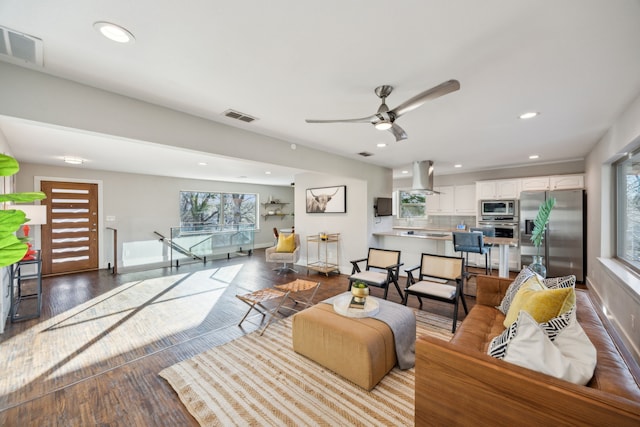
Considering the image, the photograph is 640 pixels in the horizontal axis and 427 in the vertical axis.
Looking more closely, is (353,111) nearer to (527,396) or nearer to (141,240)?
(527,396)

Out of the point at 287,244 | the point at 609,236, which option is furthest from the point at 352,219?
the point at 609,236

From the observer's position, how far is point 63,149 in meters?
4.21

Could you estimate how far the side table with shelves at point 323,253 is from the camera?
19.0 ft

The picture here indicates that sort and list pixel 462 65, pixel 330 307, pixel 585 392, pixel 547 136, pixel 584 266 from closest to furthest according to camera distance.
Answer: pixel 585 392 < pixel 462 65 < pixel 330 307 < pixel 547 136 < pixel 584 266

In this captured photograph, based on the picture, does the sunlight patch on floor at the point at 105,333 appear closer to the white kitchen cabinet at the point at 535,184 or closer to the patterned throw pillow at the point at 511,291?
the patterned throw pillow at the point at 511,291

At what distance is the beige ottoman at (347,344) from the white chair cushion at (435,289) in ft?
3.34

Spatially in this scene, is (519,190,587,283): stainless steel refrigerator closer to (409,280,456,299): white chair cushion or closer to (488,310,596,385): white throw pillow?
(409,280,456,299): white chair cushion

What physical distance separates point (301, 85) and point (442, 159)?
399 cm

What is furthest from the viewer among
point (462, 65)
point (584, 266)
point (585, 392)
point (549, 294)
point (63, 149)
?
point (584, 266)

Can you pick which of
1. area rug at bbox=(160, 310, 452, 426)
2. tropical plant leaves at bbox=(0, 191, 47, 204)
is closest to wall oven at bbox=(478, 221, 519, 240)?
area rug at bbox=(160, 310, 452, 426)

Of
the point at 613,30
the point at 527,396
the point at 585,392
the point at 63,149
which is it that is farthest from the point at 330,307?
the point at 63,149

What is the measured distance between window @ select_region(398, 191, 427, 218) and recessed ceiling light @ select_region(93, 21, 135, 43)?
713 centimetres

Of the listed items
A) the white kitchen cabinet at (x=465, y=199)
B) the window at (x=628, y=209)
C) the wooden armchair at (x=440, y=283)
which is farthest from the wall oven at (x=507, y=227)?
the wooden armchair at (x=440, y=283)

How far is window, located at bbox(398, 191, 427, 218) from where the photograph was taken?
7647 millimetres
